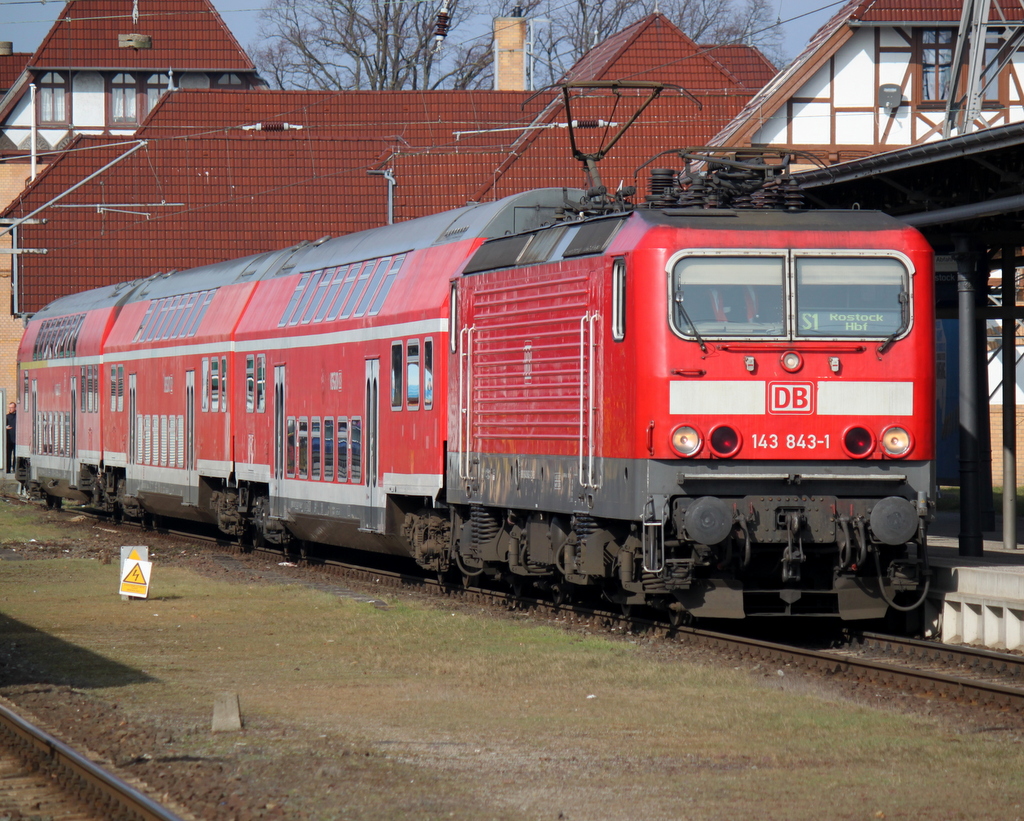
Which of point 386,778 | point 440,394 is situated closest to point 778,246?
point 440,394

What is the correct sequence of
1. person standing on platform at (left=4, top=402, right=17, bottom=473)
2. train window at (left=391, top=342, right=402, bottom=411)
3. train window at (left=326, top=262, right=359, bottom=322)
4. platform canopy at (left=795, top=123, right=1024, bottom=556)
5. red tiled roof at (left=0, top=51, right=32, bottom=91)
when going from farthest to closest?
red tiled roof at (left=0, top=51, right=32, bottom=91) → person standing on platform at (left=4, top=402, right=17, bottom=473) → train window at (left=326, top=262, right=359, bottom=322) → train window at (left=391, top=342, right=402, bottom=411) → platform canopy at (left=795, top=123, right=1024, bottom=556)

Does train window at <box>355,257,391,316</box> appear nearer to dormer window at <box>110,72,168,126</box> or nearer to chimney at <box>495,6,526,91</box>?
chimney at <box>495,6,526,91</box>

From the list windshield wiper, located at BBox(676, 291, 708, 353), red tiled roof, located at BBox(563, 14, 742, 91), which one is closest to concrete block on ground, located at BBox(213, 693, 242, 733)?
windshield wiper, located at BBox(676, 291, 708, 353)

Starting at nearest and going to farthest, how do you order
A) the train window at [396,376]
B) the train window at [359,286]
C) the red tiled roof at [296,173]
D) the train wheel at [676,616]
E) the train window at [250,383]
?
the train wheel at [676,616], the train window at [396,376], the train window at [359,286], the train window at [250,383], the red tiled roof at [296,173]

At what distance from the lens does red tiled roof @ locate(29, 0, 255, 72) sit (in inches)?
2495

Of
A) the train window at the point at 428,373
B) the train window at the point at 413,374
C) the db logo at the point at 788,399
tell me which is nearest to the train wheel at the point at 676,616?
the db logo at the point at 788,399

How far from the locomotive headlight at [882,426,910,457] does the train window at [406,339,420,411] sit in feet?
19.6

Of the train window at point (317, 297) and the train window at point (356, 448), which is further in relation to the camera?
the train window at point (317, 297)

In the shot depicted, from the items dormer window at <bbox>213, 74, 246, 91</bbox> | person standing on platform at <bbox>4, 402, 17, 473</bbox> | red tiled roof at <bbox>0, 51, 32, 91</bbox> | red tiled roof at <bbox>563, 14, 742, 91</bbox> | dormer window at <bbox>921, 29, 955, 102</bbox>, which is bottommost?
person standing on platform at <bbox>4, 402, 17, 473</bbox>

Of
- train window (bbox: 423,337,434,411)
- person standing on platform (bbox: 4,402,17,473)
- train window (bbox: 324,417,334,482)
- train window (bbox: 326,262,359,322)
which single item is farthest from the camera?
person standing on platform (bbox: 4,402,17,473)

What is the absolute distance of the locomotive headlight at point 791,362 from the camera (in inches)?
505

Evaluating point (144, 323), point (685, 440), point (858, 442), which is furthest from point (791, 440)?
point (144, 323)

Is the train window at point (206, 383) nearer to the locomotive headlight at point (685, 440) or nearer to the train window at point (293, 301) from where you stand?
the train window at point (293, 301)

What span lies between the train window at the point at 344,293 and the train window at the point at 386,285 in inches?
45.1
